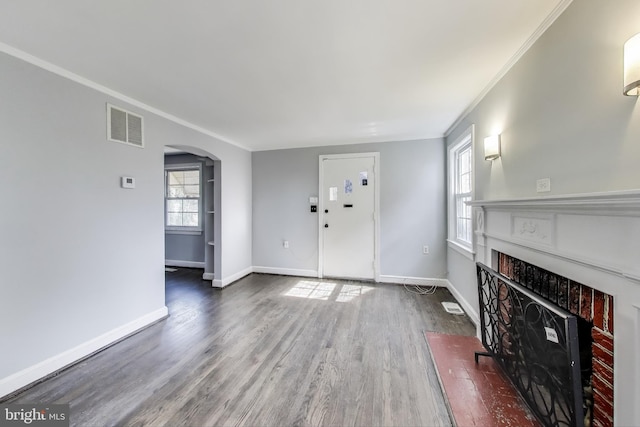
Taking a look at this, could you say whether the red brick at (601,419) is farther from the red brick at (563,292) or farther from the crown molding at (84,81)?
the crown molding at (84,81)

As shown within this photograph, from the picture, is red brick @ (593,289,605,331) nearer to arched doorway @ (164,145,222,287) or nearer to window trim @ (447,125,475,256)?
window trim @ (447,125,475,256)

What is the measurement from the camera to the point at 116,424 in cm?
145

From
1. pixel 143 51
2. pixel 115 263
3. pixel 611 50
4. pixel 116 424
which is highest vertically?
pixel 143 51

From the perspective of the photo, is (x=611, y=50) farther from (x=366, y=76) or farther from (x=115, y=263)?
(x=115, y=263)

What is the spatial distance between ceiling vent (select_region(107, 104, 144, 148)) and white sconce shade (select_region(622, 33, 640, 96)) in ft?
11.0

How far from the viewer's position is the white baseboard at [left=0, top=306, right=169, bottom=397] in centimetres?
168

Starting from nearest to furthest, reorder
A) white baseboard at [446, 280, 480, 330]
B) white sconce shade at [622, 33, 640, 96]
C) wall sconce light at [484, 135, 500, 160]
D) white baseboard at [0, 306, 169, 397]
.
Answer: white sconce shade at [622, 33, 640, 96]
white baseboard at [0, 306, 169, 397]
wall sconce light at [484, 135, 500, 160]
white baseboard at [446, 280, 480, 330]

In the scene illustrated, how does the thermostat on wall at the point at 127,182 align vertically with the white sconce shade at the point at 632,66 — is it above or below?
below

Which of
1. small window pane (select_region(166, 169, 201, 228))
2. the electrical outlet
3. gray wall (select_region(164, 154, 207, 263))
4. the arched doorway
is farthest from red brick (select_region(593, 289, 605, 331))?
small window pane (select_region(166, 169, 201, 228))

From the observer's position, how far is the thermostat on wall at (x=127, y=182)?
2383 millimetres

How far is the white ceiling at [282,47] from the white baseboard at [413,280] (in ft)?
8.09

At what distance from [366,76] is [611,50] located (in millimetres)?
1382

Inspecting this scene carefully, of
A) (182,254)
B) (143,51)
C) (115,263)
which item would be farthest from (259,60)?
(182,254)

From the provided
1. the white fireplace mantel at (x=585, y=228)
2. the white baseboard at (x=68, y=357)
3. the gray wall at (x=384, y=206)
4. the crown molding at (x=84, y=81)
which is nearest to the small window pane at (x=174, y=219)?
the gray wall at (x=384, y=206)
